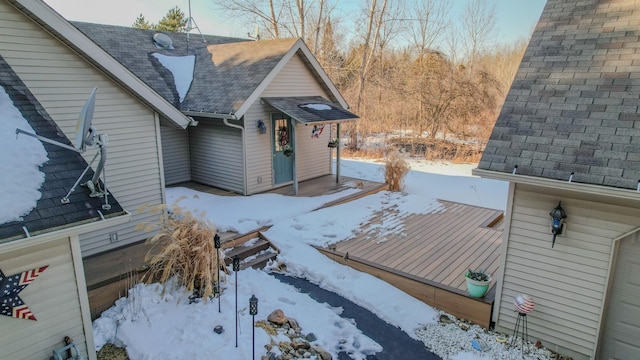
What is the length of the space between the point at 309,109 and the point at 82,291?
6.75 m

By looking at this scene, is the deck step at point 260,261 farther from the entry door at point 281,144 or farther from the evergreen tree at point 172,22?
the evergreen tree at point 172,22

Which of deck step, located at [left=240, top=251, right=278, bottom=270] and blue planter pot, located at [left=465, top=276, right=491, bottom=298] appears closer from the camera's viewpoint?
blue planter pot, located at [left=465, top=276, right=491, bottom=298]

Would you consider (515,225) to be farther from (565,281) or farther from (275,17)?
(275,17)

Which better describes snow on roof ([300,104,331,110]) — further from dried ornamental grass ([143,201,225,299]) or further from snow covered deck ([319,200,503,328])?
dried ornamental grass ([143,201,225,299])

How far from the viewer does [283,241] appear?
23.4 feet

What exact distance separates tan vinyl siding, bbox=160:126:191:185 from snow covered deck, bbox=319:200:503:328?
17.9 feet

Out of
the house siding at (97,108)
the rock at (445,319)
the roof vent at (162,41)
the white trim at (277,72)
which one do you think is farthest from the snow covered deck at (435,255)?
the roof vent at (162,41)

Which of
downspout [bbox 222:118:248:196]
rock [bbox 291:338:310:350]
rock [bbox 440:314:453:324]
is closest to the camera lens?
rock [bbox 291:338:310:350]

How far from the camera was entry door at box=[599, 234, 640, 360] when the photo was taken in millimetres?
4316

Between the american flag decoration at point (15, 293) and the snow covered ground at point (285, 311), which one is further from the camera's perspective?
the snow covered ground at point (285, 311)

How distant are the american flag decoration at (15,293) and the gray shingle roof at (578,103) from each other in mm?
4874

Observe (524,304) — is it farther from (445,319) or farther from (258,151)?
(258,151)

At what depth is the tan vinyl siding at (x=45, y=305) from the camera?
140 inches

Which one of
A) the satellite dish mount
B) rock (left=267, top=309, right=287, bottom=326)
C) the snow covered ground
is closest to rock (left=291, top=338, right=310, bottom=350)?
the snow covered ground
